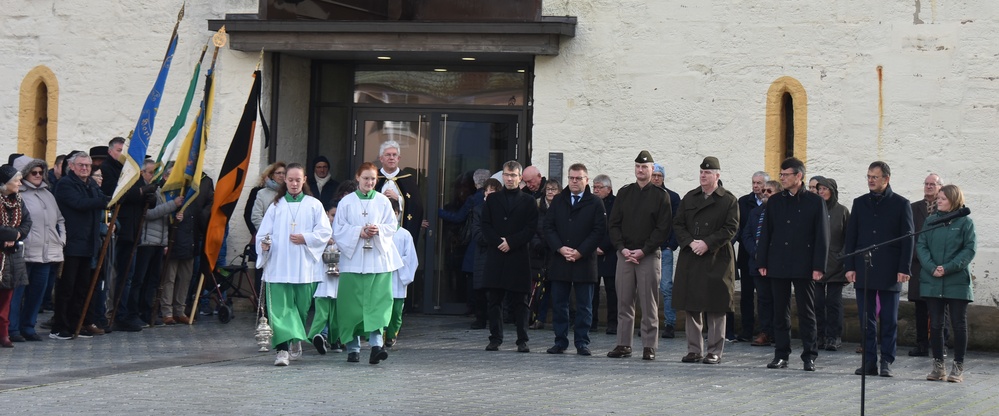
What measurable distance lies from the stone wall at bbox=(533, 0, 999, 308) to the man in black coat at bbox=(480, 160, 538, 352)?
280 centimetres

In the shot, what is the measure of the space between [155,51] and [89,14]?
97cm

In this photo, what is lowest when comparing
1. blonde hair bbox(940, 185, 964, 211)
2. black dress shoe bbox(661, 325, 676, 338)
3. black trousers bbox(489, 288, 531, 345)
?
black dress shoe bbox(661, 325, 676, 338)

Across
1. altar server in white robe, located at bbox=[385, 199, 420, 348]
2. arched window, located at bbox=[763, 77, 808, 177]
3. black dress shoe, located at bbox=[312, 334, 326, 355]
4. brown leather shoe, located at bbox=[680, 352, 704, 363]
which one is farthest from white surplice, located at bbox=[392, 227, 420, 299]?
arched window, located at bbox=[763, 77, 808, 177]

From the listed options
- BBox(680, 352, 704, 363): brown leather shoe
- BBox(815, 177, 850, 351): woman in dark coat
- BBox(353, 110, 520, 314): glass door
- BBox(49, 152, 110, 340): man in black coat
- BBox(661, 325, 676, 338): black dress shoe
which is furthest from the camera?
BBox(353, 110, 520, 314): glass door

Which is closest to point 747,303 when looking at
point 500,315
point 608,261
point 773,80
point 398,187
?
point 608,261

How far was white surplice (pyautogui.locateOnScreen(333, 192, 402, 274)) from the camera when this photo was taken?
40.4 ft

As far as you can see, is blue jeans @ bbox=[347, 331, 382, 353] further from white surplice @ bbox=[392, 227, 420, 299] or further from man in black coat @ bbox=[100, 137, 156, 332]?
man in black coat @ bbox=[100, 137, 156, 332]

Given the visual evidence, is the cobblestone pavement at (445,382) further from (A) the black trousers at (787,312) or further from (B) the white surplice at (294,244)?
(B) the white surplice at (294,244)

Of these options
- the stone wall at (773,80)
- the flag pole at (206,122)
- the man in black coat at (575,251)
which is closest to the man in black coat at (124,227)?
the flag pole at (206,122)

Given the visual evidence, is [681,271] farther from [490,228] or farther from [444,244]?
[444,244]

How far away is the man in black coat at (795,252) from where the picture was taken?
12531 mm

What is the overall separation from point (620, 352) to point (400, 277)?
85.8 inches

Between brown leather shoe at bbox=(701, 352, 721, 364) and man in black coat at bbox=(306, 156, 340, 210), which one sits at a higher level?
man in black coat at bbox=(306, 156, 340, 210)

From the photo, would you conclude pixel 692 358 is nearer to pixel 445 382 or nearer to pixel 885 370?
pixel 885 370
